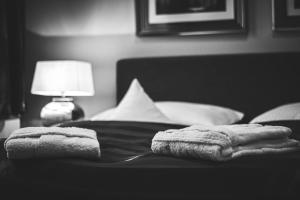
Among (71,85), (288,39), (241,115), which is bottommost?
(241,115)

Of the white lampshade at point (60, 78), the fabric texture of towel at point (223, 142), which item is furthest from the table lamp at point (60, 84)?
the fabric texture of towel at point (223, 142)

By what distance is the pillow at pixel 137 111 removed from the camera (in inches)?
110

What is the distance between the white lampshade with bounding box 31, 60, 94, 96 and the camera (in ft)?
10.9

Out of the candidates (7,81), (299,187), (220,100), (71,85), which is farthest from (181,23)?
(299,187)

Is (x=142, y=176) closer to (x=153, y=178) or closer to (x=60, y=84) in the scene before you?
(x=153, y=178)

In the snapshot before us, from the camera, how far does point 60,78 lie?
10.9 feet

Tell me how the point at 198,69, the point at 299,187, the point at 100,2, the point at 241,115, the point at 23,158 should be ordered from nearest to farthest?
the point at 299,187
the point at 23,158
the point at 241,115
the point at 198,69
the point at 100,2

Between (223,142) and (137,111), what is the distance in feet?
4.68

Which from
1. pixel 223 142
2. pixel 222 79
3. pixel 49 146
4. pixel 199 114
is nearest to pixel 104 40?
pixel 222 79

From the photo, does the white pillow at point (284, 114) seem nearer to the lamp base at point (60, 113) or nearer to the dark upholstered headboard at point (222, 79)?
the dark upholstered headboard at point (222, 79)

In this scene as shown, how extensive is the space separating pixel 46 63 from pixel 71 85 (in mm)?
255

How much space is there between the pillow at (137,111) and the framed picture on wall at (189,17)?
0.75 meters

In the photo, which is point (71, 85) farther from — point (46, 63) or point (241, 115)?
point (241, 115)

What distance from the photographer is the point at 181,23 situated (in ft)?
11.6
